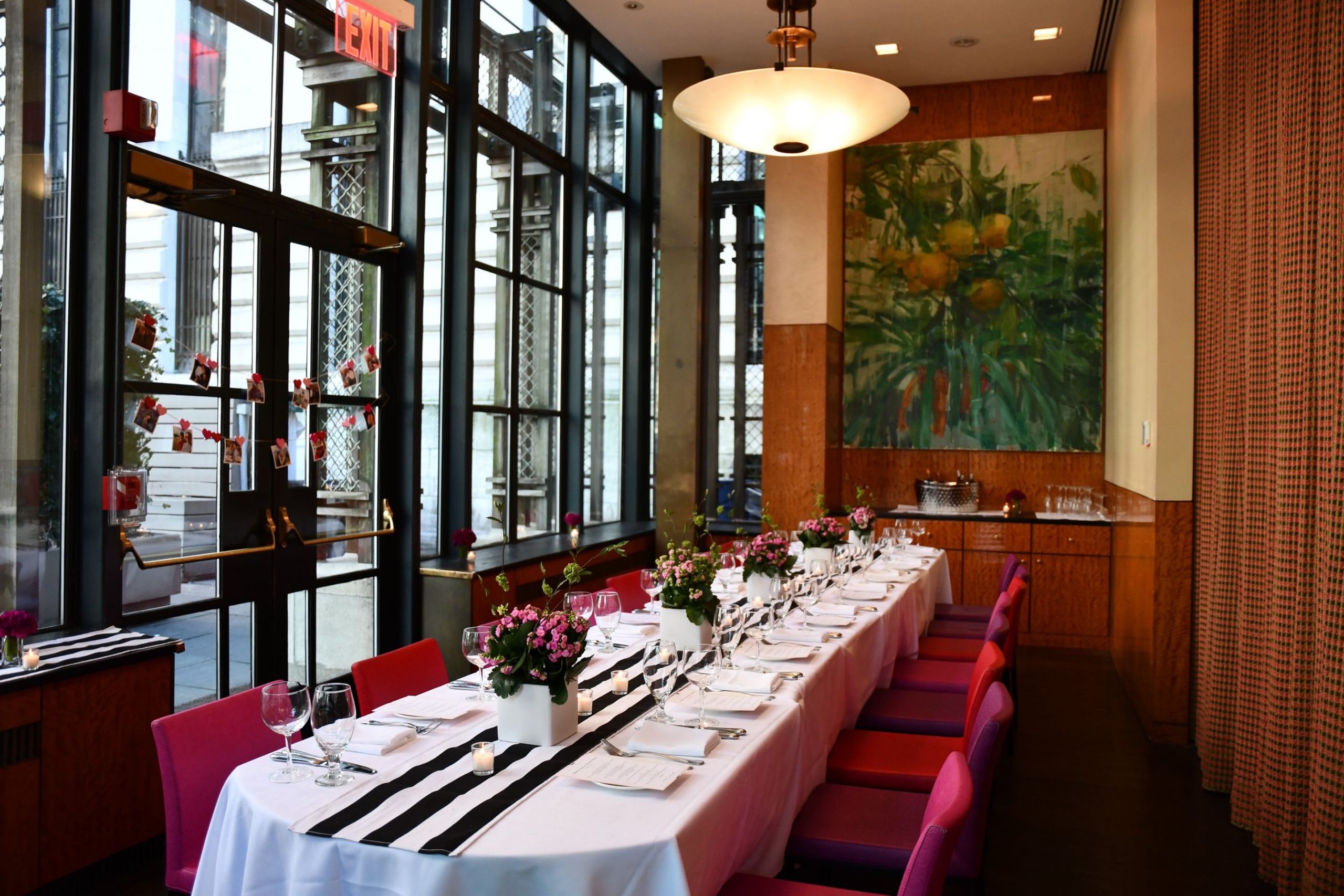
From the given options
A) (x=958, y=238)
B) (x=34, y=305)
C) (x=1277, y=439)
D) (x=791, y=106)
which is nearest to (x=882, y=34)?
(x=958, y=238)

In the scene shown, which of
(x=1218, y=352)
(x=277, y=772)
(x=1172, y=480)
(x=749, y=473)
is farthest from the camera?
(x=749, y=473)

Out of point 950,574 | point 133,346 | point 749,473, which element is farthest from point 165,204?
point 950,574

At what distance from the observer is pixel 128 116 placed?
12.2ft

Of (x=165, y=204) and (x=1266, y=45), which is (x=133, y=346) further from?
(x=1266, y=45)

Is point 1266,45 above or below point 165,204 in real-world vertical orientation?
above

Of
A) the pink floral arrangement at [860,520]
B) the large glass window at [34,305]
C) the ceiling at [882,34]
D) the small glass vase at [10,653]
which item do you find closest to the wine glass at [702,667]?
the small glass vase at [10,653]

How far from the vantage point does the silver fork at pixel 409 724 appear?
2.64 metres

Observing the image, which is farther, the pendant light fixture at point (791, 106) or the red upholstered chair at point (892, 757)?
the pendant light fixture at point (791, 106)

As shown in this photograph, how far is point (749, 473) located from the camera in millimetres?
8852

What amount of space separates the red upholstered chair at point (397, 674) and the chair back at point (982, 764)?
168 cm

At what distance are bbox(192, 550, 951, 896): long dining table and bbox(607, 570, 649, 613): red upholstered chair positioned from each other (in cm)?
200

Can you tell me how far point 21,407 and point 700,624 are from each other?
258 centimetres

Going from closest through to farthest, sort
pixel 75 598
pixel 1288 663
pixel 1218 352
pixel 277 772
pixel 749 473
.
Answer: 1. pixel 277 772
2. pixel 1288 663
3. pixel 75 598
4. pixel 1218 352
5. pixel 749 473

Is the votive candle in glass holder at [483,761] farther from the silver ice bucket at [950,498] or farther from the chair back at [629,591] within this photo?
the silver ice bucket at [950,498]
